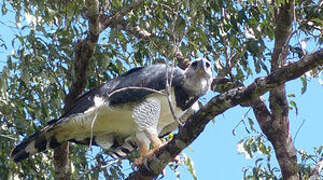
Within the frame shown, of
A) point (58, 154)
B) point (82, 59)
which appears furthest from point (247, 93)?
point (58, 154)

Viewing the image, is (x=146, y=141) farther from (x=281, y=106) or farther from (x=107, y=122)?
(x=281, y=106)

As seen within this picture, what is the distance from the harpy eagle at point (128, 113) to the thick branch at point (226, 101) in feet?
2.06

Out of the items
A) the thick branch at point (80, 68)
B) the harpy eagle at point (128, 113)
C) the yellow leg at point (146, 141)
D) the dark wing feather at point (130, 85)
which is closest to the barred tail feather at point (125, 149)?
the harpy eagle at point (128, 113)

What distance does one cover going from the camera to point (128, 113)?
184 inches

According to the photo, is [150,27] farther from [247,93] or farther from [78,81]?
[247,93]

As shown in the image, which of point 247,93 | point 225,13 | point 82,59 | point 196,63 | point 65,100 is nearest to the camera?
point 247,93

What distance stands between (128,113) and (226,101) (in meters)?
1.58

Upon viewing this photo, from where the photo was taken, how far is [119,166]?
491cm

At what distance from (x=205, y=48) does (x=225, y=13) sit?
36 cm

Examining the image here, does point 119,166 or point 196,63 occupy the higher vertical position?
point 196,63

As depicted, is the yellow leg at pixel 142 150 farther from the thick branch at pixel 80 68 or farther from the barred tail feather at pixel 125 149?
the thick branch at pixel 80 68

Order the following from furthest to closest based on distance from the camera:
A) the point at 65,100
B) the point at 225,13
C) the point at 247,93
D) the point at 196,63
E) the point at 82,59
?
1. the point at 225,13
2. the point at 196,63
3. the point at 65,100
4. the point at 82,59
5. the point at 247,93

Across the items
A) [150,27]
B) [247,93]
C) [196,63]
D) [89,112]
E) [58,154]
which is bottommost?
[247,93]

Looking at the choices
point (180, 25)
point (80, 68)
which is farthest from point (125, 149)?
point (180, 25)
